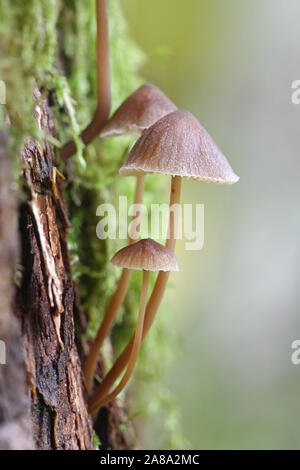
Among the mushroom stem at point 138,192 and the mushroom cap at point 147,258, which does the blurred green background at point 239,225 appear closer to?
the mushroom stem at point 138,192

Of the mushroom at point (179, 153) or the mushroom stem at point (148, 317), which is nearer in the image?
the mushroom at point (179, 153)

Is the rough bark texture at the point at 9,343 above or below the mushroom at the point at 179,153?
below

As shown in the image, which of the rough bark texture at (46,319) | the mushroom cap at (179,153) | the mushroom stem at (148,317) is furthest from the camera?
the mushroom stem at (148,317)

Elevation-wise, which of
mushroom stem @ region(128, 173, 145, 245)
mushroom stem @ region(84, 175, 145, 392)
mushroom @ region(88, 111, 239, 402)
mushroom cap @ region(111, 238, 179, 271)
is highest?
mushroom @ region(88, 111, 239, 402)

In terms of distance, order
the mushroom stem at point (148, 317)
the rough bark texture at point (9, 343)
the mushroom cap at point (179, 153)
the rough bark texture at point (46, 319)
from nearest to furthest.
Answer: the rough bark texture at point (9, 343)
the rough bark texture at point (46, 319)
the mushroom cap at point (179, 153)
the mushroom stem at point (148, 317)

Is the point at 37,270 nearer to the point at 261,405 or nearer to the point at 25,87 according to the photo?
the point at 25,87

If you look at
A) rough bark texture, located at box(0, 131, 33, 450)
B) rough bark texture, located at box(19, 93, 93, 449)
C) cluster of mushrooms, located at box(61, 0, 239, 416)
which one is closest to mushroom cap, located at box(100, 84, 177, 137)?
cluster of mushrooms, located at box(61, 0, 239, 416)

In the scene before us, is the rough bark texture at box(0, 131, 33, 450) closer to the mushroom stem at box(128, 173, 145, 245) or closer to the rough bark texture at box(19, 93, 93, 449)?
the rough bark texture at box(19, 93, 93, 449)

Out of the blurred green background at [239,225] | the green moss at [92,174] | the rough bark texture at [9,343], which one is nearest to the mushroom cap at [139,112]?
the green moss at [92,174]
